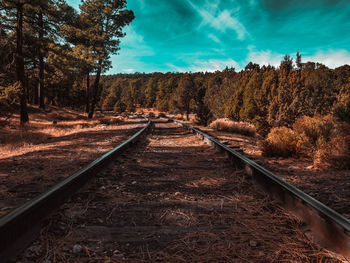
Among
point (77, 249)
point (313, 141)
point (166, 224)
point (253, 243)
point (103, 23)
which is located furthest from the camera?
point (103, 23)

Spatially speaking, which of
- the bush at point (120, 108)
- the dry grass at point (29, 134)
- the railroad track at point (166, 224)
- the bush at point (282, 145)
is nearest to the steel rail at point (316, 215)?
the railroad track at point (166, 224)

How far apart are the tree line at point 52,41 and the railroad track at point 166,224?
25.8ft

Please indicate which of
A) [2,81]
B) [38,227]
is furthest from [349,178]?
[2,81]

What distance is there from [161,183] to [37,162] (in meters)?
2.50

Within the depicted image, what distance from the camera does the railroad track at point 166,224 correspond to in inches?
55.5

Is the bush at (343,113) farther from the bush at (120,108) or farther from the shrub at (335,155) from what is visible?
the bush at (120,108)

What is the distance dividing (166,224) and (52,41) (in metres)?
15.8

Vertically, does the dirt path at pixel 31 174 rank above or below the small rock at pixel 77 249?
below

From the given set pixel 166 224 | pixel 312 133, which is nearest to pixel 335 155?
pixel 312 133

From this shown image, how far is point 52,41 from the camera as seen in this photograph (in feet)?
44.6

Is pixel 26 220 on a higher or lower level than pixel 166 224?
higher

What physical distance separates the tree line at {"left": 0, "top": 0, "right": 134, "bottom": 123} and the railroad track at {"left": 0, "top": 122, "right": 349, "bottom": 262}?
786cm

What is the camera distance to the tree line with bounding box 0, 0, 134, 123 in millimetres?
11484

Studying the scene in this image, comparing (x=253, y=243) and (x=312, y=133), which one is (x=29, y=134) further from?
(x=312, y=133)
